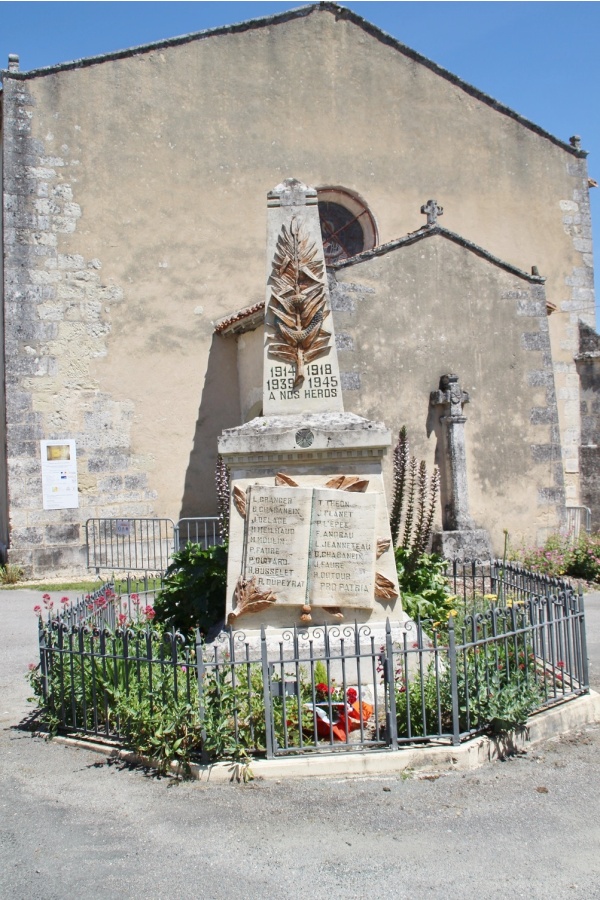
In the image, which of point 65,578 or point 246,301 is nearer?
point 65,578

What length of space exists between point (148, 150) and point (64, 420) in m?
4.70

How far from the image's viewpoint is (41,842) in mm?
4031

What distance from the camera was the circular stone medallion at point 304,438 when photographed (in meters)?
5.97

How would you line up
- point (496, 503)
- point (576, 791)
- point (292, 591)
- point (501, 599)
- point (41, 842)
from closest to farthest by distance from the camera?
point (41, 842) < point (576, 791) < point (292, 591) < point (501, 599) < point (496, 503)

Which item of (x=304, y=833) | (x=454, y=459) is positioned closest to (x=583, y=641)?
(x=304, y=833)

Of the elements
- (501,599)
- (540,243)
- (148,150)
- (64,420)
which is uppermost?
(148,150)

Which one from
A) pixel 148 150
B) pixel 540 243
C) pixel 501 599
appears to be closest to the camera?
Answer: pixel 501 599

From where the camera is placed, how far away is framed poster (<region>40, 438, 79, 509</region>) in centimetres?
1307

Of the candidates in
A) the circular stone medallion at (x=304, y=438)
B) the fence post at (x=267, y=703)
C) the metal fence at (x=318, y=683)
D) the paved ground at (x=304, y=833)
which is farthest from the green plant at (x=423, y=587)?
the fence post at (x=267, y=703)

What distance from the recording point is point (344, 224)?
1583 centimetres

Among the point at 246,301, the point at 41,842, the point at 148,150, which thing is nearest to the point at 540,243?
the point at 246,301

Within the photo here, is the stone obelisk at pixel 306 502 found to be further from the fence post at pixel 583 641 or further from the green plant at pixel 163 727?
the fence post at pixel 583 641

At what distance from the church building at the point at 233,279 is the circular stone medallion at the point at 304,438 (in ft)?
20.2

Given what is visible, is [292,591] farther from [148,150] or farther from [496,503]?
[148,150]
